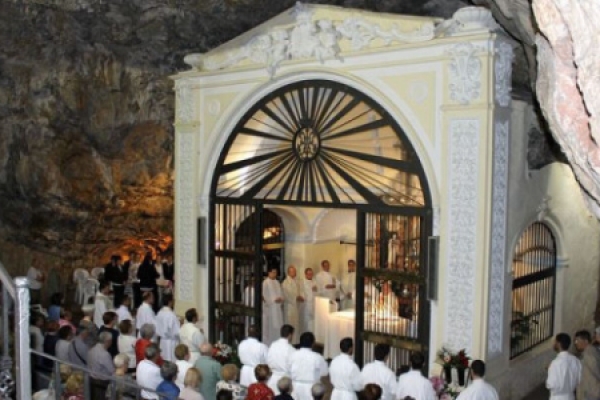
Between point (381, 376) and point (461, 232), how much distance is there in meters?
2.47

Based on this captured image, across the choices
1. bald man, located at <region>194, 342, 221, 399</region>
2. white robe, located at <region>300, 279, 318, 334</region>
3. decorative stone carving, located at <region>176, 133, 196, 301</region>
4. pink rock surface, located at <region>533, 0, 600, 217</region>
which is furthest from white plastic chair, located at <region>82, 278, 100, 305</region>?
pink rock surface, located at <region>533, 0, 600, 217</region>

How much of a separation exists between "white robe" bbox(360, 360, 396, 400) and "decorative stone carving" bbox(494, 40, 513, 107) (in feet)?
13.2

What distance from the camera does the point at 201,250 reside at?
40.1ft

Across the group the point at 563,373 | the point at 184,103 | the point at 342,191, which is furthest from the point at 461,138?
the point at 184,103

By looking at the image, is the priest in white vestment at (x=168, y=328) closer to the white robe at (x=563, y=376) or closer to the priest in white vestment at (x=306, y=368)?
the priest in white vestment at (x=306, y=368)

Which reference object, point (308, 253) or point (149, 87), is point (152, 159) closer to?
point (149, 87)

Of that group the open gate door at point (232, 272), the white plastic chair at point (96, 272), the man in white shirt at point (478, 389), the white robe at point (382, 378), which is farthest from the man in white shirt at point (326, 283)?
the white plastic chair at point (96, 272)

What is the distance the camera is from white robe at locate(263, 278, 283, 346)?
12.5 metres

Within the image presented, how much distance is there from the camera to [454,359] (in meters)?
8.92

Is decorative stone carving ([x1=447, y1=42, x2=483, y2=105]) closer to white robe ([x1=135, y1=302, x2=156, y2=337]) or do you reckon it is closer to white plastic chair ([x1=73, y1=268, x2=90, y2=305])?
white robe ([x1=135, y1=302, x2=156, y2=337])

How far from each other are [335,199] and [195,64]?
408cm

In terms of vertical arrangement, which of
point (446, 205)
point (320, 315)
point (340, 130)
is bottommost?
point (320, 315)

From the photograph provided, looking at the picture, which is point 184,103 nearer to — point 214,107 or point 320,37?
point 214,107

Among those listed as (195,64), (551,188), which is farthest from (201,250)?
(551,188)
